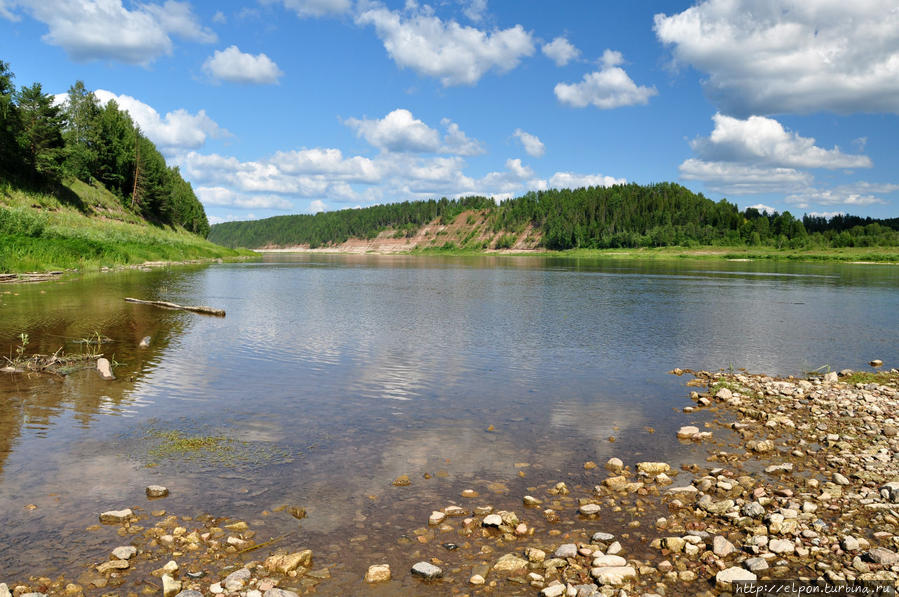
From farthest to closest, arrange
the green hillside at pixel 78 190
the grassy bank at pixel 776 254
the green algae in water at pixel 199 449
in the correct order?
the grassy bank at pixel 776 254 < the green hillside at pixel 78 190 < the green algae in water at pixel 199 449

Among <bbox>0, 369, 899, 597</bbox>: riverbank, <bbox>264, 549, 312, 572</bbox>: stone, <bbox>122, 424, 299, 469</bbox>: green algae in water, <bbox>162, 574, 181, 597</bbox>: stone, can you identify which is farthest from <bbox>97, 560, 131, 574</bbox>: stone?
<bbox>122, 424, 299, 469</bbox>: green algae in water

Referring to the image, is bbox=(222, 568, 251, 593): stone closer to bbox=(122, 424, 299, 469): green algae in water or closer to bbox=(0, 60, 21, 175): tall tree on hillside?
bbox=(122, 424, 299, 469): green algae in water

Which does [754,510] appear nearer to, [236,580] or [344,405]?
[236,580]

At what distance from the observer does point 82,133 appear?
11100 cm

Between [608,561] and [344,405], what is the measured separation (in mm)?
9808

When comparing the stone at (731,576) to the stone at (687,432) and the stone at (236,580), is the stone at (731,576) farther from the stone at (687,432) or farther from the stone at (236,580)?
the stone at (236,580)

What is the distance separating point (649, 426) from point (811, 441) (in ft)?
12.3

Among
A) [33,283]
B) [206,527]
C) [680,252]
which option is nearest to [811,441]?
[206,527]

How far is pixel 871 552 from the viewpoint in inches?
314

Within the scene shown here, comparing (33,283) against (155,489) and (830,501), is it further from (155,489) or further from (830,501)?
(830,501)

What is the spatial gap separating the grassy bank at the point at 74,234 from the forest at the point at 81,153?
106 inches

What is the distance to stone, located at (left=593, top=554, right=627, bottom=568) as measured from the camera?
791cm

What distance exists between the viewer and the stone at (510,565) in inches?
313

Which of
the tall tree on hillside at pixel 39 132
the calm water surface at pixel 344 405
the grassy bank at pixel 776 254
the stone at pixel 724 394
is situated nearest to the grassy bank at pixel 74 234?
the tall tree on hillside at pixel 39 132
